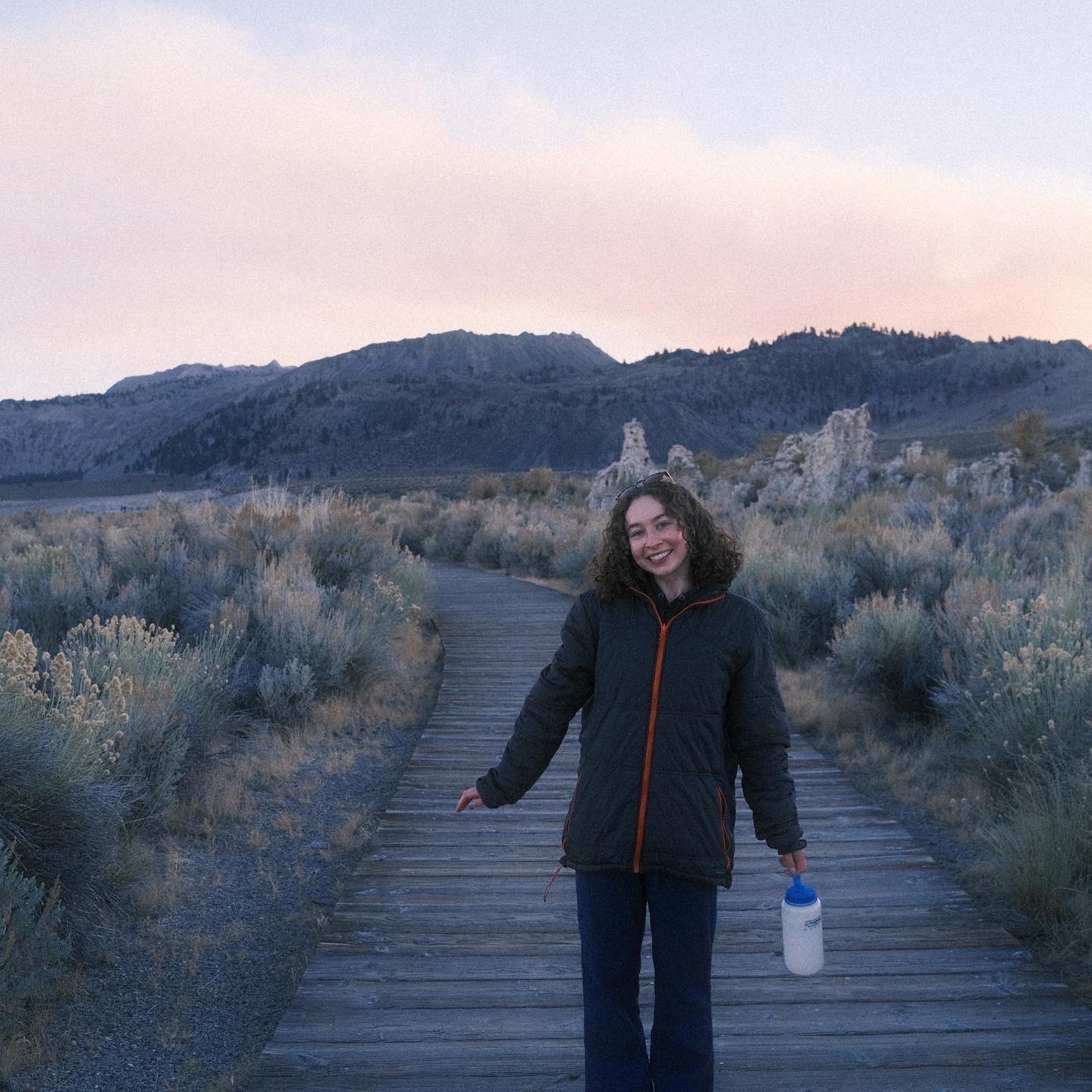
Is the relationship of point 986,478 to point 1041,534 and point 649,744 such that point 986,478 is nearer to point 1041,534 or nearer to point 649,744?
point 1041,534

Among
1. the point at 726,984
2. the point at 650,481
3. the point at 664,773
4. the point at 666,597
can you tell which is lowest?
the point at 726,984

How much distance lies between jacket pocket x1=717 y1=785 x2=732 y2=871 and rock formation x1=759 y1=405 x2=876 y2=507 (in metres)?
17.8

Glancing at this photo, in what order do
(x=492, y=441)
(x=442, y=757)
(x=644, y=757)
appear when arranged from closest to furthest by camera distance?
1. (x=644, y=757)
2. (x=442, y=757)
3. (x=492, y=441)

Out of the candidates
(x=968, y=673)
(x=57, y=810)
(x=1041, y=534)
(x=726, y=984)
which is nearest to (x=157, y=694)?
(x=57, y=810)

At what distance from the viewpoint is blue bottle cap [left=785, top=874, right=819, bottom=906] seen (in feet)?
8.36

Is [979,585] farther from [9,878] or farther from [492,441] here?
[492,441]

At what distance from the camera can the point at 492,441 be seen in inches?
3150

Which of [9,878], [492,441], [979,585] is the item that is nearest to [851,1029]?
[9,878]

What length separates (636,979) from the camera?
7.91 ft

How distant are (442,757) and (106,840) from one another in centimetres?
267

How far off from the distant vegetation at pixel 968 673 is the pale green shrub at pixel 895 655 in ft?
0.04

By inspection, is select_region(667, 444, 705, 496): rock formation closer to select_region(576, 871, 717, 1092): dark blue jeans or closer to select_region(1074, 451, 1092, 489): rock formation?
select_region(1074, 451, 1092, 489): rock formation

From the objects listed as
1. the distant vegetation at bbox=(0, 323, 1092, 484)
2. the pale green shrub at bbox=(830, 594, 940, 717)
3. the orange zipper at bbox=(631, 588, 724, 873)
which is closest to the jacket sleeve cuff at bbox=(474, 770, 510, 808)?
the orange zipper at bbox=(631, 588, 724, 873)

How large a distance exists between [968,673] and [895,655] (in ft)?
2.35
